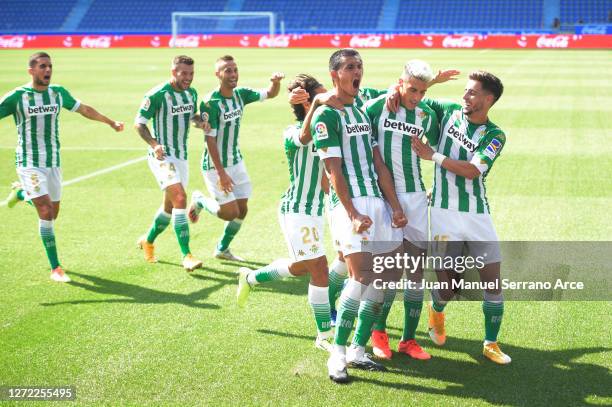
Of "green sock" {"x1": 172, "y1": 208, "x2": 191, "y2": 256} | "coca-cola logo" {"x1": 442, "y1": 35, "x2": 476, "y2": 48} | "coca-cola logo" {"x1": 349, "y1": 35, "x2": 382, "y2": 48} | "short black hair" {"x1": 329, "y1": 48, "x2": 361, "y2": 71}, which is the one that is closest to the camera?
"short black hair" {"x1": 329, "y1": 48, "x2": 361, "y2": 71}

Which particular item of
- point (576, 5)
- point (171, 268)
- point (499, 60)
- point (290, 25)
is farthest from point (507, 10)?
point (171, 268)

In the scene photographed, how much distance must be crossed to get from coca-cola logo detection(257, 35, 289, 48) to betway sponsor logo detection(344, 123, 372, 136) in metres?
39.9

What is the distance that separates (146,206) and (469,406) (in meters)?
6.70

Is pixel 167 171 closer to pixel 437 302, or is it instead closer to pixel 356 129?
pixel 356 129

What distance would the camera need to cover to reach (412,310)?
18.6 ft

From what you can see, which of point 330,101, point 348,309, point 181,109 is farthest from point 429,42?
point 348,309

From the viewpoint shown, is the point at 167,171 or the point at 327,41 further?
the point at 327,41

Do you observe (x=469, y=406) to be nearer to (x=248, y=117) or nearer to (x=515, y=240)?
(x=515, y=240)

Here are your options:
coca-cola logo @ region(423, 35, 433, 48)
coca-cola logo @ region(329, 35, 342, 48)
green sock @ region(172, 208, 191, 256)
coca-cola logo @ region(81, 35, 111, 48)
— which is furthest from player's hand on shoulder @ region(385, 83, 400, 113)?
coca-cola logo @ region(81, 35, 111, 48)

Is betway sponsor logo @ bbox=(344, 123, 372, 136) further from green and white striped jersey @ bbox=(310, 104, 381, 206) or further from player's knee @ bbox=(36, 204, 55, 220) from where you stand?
player's knee @ bbox=(36, 204, 55, 220)

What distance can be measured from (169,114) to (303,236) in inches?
126

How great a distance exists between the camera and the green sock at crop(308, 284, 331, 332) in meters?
5.63

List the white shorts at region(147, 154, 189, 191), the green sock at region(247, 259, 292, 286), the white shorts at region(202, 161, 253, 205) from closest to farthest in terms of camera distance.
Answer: the green sock at region(247, 259, 292, 286) → the white shorts at region(147, 154, 189, 191) → the white shorts at region(202, 161, 253, 205)

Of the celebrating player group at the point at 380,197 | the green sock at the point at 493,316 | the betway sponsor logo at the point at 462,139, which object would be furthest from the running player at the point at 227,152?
Answer: the green sock at the point at 493,316
